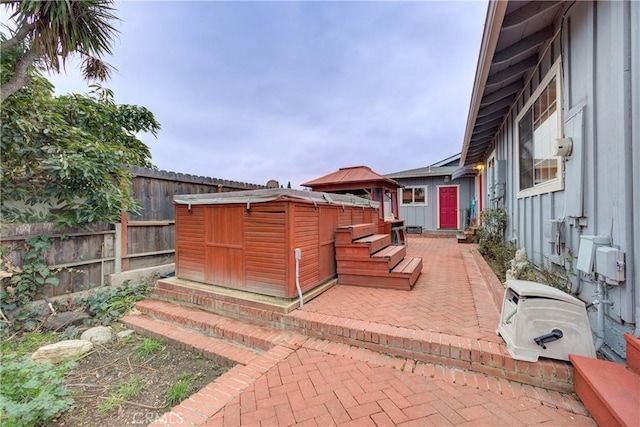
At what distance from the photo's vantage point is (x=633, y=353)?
1.74 m

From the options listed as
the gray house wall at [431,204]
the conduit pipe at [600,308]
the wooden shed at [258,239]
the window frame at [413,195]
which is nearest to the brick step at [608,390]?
the conduit pipe at [600,308]

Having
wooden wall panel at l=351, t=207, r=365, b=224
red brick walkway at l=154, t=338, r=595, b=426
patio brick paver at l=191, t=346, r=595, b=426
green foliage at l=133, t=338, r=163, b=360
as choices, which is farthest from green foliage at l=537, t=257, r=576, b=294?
green foliage at l=133, t=338, r=163, b=360

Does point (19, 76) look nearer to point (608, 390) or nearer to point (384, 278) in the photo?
point (384, 278)

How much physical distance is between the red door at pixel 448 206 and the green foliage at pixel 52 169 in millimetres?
11694

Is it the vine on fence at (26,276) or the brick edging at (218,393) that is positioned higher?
the vine on fence at (26,276)

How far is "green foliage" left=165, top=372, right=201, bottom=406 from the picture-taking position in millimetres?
2303

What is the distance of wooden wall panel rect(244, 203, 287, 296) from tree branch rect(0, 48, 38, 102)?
11.1 ft

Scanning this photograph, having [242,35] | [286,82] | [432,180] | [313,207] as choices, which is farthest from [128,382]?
[432,180]

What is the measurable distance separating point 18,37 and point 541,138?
7069 millimetres

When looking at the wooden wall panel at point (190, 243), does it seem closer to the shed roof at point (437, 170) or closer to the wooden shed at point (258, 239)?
the wooden shed at point (258, 239)

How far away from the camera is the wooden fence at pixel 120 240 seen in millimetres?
3875

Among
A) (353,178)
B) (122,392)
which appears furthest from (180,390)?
(353,178)

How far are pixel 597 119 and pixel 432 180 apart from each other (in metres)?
10.6

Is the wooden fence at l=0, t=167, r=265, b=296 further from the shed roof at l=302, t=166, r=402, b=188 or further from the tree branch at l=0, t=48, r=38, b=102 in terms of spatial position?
the shed roof at l=302, t=166, r=402, b=188
